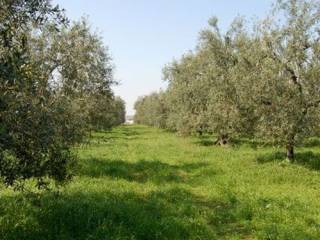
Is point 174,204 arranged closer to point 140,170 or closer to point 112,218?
point 112,218

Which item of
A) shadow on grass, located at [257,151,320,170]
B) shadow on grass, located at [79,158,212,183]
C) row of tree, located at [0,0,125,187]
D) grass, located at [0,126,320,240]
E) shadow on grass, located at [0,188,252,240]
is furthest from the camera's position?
shadow on grass, located at [257,151,320,170]

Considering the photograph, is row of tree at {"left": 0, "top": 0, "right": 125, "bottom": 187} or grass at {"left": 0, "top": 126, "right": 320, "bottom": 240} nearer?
row of tree at {"left": 0, "top": 0, "right": 125, "bottom": 187}

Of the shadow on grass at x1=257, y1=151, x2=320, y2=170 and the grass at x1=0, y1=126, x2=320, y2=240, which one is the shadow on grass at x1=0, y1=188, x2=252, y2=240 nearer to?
the grass at x1=0, y1=126, x2=320, y2=240

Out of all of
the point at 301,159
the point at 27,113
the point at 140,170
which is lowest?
the point at 140,170

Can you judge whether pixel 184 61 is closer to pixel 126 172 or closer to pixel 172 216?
pixel 126 172

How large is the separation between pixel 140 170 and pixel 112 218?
41.4 ft

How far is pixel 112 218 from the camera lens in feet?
49.6

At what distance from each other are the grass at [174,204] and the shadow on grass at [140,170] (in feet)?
0.20

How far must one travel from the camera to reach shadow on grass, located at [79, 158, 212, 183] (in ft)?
82.1

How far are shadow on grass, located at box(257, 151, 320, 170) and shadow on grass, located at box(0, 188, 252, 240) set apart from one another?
11.2m

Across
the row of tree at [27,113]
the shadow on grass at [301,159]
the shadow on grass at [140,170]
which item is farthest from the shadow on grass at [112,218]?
the shadow on grass at [301,159]

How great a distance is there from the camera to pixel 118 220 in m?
15.1

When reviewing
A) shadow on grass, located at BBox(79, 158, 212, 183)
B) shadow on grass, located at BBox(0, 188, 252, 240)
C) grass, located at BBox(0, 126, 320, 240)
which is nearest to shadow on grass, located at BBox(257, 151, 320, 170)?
grass, located at BBox(0, 126, 320, 240)

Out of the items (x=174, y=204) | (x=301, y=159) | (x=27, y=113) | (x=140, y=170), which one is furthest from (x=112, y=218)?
(x=301, y=159)
